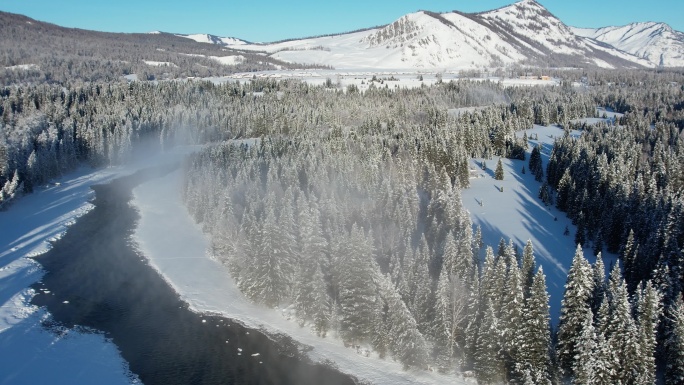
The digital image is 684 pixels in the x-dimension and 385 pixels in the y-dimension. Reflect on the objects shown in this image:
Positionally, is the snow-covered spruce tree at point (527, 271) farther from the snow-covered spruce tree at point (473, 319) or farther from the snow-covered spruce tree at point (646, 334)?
the snow-covered spruce tree at point (646, 334)

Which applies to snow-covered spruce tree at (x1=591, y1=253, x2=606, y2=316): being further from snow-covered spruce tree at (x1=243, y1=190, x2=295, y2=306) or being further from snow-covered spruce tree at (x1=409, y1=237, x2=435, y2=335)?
snow-covered spruce tree at (x1=243, y1=190, x2=295, y2=306)

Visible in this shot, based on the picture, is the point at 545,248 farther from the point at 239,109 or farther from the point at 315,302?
the point at 239,109

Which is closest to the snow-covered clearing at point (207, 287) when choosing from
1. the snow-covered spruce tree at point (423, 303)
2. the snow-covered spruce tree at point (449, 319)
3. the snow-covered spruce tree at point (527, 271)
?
the snow-covered spruce tree at point (449, 319)

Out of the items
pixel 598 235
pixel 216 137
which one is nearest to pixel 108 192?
pixel 216 137

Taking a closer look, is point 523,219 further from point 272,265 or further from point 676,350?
point 272,265

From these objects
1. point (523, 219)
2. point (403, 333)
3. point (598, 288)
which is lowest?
point (403, 333)

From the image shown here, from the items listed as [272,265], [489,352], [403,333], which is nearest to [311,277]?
[272,265]
